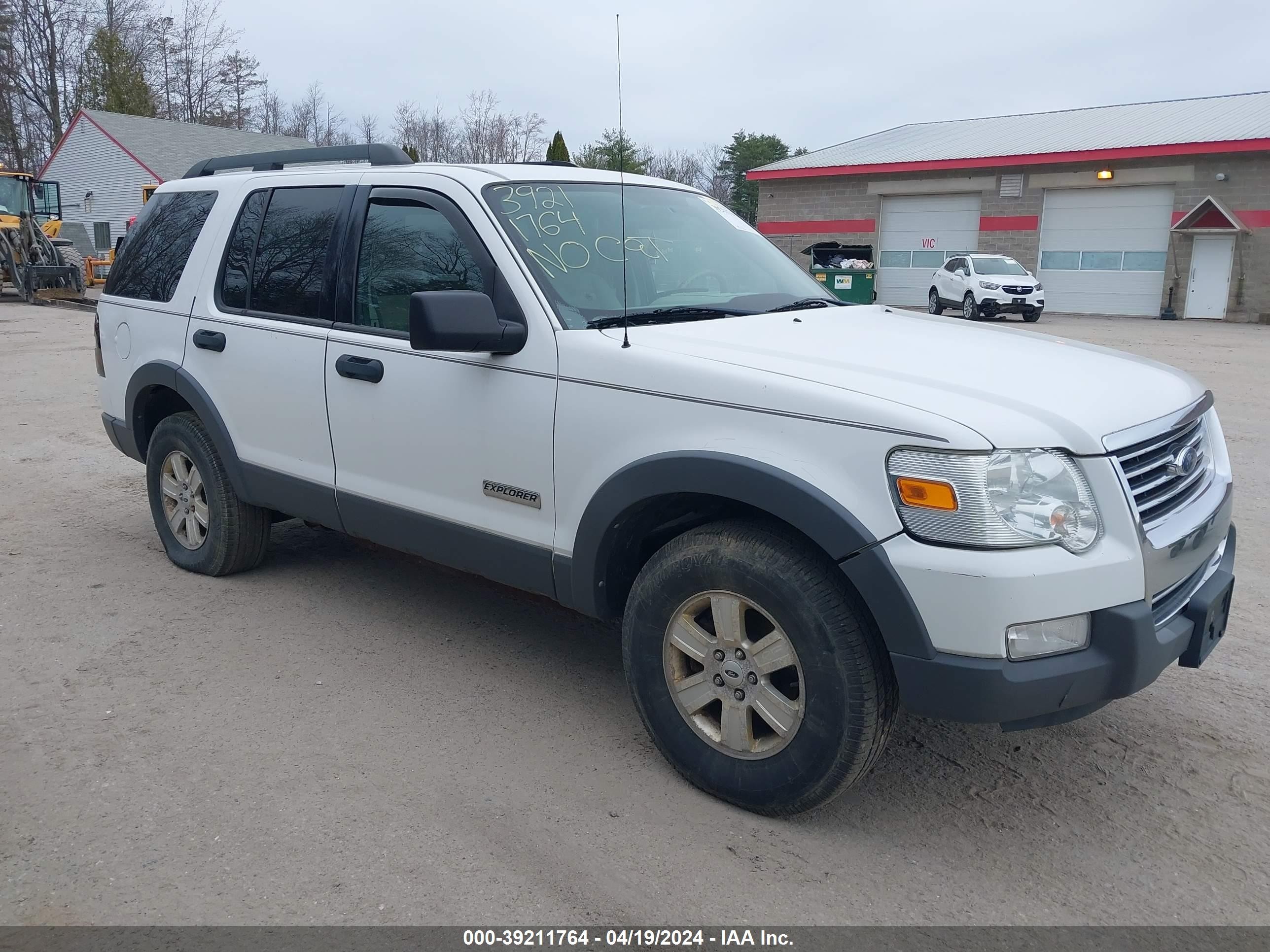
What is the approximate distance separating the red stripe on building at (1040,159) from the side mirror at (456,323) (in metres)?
28.8

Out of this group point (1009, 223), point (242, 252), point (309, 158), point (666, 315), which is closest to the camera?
point (666, 315)

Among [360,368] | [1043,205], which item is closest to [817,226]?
[1043,205]

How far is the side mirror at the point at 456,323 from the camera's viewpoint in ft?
10.7

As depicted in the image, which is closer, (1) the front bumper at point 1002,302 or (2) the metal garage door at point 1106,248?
(1) the front bumper at point 1002,302

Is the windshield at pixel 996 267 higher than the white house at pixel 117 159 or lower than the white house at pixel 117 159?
lower

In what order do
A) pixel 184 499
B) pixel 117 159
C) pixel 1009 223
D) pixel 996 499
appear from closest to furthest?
pixel 996 499, pixel 184 499, pixel 1009 223, pixel 117 159

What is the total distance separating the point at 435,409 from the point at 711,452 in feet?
4.12

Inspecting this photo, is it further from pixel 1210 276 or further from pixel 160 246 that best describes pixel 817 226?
pixel 160 246

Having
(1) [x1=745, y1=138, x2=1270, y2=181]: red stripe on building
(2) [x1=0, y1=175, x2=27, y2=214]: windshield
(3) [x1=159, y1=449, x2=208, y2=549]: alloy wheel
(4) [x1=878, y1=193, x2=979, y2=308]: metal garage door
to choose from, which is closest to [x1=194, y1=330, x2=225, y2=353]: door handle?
(3) [x1=159, y1=449, x2=208, y2=549]: alloy wheel

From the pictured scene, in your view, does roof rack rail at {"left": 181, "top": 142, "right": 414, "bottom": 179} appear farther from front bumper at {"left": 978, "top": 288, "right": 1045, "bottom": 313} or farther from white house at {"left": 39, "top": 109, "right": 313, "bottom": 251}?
white house at {"left": 39, "top": 109, "right": 313, "bottom": 251}

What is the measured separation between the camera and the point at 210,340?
15.8ft

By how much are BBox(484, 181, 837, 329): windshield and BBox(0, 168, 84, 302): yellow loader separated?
2632 centimetres

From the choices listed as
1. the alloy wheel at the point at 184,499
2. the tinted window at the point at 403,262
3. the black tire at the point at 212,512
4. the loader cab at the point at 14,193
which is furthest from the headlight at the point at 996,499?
the loader cab at the point at 14,193

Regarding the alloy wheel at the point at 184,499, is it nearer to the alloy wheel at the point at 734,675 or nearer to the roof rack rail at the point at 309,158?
the roof rack rail at the point at 309,158
